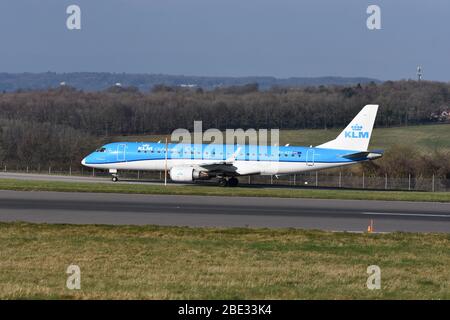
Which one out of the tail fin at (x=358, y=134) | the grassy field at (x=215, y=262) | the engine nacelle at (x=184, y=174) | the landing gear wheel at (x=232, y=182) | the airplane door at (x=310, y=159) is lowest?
the landing gear wheel at (x=232, y=182)

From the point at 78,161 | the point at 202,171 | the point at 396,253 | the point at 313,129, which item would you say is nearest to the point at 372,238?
the point at 396,253

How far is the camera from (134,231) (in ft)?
83.3

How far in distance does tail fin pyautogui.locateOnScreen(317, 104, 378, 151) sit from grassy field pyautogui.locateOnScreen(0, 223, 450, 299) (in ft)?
103

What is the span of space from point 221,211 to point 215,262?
44.6 feet

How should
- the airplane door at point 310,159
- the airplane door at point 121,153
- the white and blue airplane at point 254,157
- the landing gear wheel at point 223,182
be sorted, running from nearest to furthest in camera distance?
the landing gear wheel at point 223,182 → the white and blue airplane at point 254,157 → the airplane door at point 310,159 → the airplane door at point 121,153

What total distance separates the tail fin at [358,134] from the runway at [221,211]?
15.4 m

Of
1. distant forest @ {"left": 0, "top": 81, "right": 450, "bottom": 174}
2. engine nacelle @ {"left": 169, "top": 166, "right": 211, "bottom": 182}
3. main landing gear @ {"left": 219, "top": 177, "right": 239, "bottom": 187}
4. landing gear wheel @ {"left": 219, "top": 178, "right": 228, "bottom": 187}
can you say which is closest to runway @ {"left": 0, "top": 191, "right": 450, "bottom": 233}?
engine nacelle @ {"left": 169, "top": 166, "right": 211, "bottom": 182}

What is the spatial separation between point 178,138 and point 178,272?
60259 millimetres

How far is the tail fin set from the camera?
2253 inches

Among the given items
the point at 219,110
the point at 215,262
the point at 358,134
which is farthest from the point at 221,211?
the point at 219,110

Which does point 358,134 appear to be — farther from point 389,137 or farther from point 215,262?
point 389,137

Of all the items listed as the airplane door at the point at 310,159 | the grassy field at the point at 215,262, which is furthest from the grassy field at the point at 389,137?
the grassy field at the point at 215,262

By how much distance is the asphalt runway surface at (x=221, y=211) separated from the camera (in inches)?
1142

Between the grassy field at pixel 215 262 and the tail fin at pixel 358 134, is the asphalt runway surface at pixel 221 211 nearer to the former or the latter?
the grassy field at pixel 215 262
